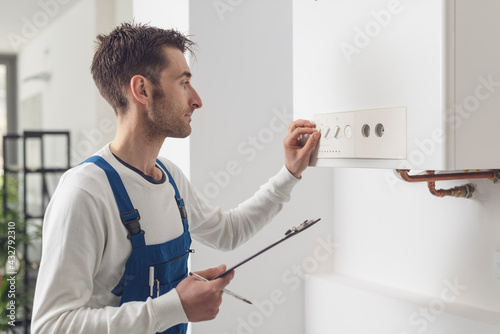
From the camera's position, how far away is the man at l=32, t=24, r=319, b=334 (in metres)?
1.02

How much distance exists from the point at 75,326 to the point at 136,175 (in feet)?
1.18

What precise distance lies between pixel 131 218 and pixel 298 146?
0.52 metres

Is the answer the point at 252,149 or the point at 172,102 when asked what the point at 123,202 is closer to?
the point at 172,102

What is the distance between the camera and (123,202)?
1141 millimetres

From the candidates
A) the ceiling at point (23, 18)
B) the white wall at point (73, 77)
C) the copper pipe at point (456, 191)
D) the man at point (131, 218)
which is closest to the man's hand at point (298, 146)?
the man at point (131, 218)

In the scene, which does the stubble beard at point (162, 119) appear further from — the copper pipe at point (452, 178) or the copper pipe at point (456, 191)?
the copper pipe at point (456, 191)

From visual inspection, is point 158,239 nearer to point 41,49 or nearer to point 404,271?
point 404,271

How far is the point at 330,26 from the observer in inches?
52.7

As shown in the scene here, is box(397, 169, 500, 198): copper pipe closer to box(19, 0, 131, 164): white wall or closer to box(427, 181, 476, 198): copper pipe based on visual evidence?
box(427, 181, 476, 198): copper pipe

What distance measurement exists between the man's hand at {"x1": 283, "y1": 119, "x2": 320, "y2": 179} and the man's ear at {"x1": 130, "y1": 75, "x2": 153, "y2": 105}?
40 centimetres

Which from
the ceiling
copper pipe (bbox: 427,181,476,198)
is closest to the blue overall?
copper pipe (bbox: 427,181,476,198)

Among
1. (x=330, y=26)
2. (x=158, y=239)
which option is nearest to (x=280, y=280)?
(x=158, y=239)

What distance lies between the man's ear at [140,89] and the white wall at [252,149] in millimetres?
569

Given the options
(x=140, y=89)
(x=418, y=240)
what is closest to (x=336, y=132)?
(x=140, y=89)
